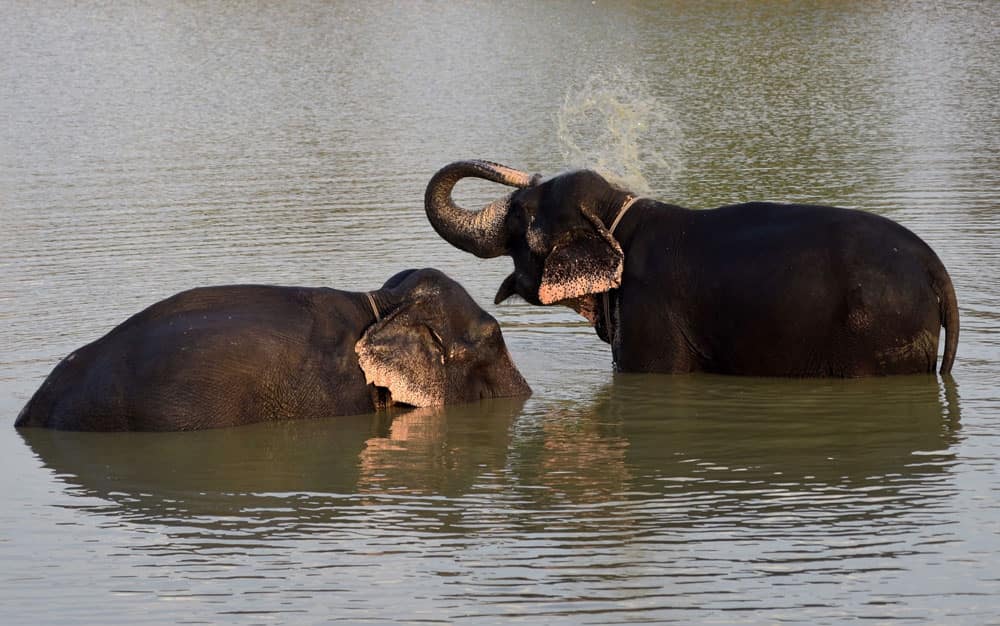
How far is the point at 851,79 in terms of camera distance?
28.0 m

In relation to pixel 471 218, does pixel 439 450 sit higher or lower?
lower

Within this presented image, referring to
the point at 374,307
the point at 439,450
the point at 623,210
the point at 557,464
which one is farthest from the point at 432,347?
the point at 623,210

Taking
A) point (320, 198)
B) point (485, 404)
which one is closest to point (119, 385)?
point (485, 404)

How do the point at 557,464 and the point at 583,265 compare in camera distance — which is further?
the point at 583,265

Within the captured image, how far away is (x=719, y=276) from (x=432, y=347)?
200 cm

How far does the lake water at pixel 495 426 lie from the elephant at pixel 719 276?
234 millimetres

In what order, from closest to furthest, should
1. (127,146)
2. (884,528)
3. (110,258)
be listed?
(884,528)
(110,258)
(127,146)

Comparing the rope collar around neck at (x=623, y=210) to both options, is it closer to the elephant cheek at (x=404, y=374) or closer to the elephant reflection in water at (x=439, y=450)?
the elephant reflection in water at (x=439, y=450)

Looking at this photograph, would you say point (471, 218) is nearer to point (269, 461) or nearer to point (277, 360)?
point (277, 360)

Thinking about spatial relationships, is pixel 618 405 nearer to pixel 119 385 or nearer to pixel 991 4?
pixel 119 385

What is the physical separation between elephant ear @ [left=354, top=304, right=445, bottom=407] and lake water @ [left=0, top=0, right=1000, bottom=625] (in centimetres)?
21

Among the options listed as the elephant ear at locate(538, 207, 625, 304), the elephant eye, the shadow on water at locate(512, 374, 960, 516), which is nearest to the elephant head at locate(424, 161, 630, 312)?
the elephant ear at locate(538, 207, 625, 304)

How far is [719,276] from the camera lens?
10.9 m

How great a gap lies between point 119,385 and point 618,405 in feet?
10.1
